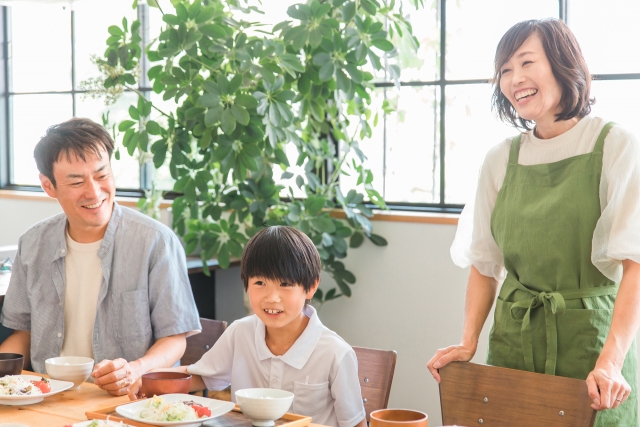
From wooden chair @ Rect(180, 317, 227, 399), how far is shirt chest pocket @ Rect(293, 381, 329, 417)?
56 centimetres

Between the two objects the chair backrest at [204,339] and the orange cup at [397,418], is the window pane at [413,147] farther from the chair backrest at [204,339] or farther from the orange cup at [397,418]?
the orange cup at [397,418]

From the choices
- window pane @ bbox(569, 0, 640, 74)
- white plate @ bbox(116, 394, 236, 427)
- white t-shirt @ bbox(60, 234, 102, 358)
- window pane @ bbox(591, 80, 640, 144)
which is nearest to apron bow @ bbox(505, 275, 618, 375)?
white plate @ bbox(116, 394, 236, 427)

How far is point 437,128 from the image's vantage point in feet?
11.0

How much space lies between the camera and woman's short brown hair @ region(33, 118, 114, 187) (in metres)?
2.01

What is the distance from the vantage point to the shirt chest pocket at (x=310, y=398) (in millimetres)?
1717

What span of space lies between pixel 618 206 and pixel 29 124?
4.52 m

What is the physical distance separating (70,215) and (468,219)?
1.05 metres

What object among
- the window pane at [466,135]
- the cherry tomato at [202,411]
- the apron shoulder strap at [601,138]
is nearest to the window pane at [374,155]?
the window pane at [466,135]

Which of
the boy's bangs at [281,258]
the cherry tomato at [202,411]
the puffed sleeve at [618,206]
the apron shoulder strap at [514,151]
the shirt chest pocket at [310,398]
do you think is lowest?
the shirt chest pocket at [310,398]

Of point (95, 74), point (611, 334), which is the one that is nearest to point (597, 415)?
point (611, 334)

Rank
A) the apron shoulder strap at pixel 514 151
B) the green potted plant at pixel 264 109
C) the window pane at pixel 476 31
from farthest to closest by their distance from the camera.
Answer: the window pane at pixel 476 31, the green potted plant at pixel 264 109, the apron shoulder strap at pixel 514 151

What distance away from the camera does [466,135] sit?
3.27 metres

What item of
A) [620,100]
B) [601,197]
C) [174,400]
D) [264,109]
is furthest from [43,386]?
[620,100]

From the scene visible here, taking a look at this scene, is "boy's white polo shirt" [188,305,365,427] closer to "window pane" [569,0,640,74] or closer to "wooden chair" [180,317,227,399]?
"wooden chair" [180,317,227,399]
